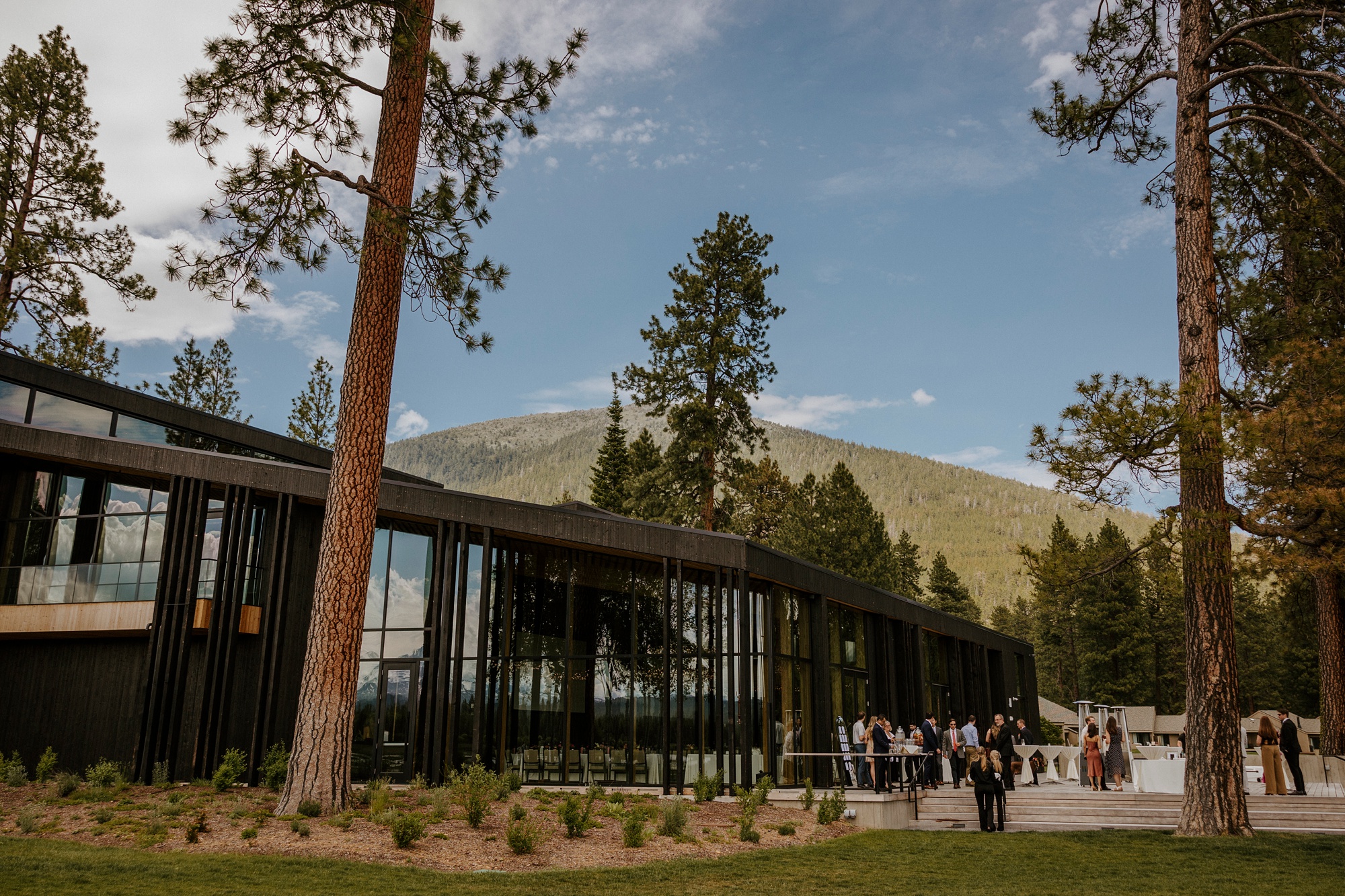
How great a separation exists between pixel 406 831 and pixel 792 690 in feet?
28.8

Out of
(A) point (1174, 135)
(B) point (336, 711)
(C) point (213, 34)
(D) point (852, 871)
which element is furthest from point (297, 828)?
(A) point (1174, 135)

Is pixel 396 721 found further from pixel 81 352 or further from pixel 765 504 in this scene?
pixel 765 504

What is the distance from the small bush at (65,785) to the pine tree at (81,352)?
13704mm

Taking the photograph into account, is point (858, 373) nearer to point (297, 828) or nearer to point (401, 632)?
point (401, 632)

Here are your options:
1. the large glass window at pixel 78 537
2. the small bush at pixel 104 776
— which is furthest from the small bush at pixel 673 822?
the large glass window at pixel 78 537

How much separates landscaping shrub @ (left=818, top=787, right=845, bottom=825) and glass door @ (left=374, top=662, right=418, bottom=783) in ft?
20.6

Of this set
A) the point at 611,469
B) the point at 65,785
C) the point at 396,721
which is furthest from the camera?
the point at 611,469

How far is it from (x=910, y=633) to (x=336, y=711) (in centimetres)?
1534

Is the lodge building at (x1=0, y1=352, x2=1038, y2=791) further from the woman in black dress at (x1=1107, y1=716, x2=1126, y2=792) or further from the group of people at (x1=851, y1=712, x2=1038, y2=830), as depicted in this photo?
the woman in black dress at (x1=1107, y1=716, x2=1126, y2=792)

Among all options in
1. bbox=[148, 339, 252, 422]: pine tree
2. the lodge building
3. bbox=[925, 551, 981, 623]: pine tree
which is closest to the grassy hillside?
→ bbox=[925, 551, 981, 623]: pine tree

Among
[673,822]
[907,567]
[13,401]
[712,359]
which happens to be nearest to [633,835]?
[673,822]

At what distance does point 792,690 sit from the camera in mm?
15445

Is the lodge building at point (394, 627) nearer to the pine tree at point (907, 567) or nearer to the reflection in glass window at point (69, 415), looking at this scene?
the reflection in glass window at point (69, 415)

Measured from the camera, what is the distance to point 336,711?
9484mm
